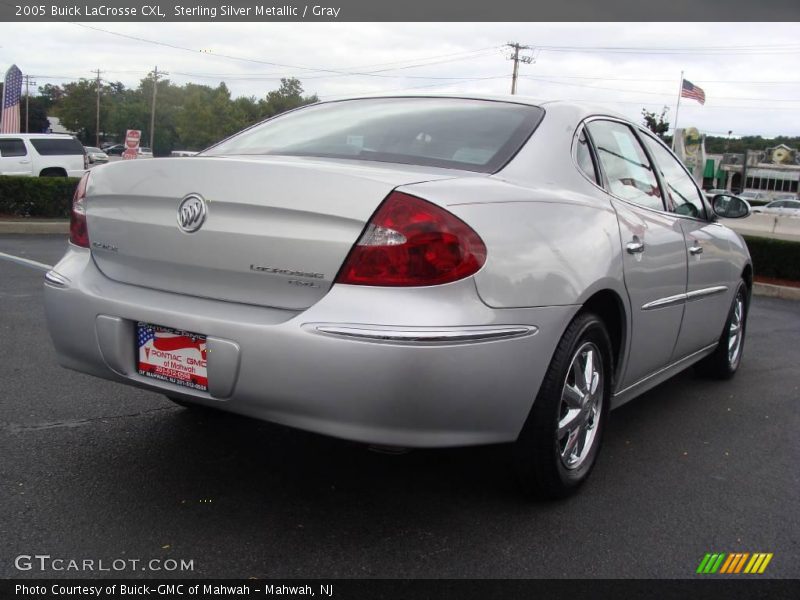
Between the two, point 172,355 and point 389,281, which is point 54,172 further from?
point 389,281

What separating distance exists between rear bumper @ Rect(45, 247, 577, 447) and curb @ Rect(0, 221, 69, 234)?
37.8ft

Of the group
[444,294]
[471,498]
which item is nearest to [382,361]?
[444,294]

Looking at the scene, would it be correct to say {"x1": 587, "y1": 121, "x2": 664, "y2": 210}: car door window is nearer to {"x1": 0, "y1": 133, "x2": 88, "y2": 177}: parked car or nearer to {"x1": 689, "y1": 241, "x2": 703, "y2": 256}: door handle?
{"x1": 689, "y1": 241, "x2": 703, "y2": 256}: door handle

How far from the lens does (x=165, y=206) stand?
2.82 metres

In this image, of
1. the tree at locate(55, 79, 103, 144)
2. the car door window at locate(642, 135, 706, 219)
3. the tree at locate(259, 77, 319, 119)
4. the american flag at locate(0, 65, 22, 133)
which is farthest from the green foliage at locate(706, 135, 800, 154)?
the car door window at locate(642, 135, 706, 219)

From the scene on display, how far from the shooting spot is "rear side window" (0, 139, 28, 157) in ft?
63.7

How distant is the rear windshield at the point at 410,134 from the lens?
311 cm

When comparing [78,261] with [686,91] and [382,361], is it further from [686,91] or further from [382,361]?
[686,91]

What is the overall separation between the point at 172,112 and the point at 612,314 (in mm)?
98363

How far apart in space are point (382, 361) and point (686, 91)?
109 feet

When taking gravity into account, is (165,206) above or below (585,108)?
below

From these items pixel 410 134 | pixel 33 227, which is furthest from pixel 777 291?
pixel 33 227

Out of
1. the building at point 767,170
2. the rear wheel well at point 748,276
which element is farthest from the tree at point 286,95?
the rear wheel well at point 748,276

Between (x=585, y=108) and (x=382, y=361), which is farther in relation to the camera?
(x=585, y=108)
